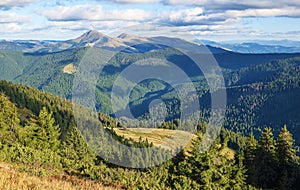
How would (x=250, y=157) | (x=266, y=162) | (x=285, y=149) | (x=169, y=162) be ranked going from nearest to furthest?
(x=285, y=149) → (x=266, y=162) → (x=250, y=157) → (x=169, y=162)

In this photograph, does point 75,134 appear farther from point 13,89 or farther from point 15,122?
point 13,89

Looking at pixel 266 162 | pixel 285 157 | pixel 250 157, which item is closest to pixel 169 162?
pixel 250 157

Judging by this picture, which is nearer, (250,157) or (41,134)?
(250,157)

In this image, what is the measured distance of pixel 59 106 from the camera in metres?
161

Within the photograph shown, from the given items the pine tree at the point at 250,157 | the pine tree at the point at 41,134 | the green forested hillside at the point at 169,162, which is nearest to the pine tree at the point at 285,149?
the green forested hillside at the point at 169,162

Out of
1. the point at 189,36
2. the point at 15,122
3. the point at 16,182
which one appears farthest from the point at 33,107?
the point at 16,182

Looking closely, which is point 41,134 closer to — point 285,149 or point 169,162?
point 169,162

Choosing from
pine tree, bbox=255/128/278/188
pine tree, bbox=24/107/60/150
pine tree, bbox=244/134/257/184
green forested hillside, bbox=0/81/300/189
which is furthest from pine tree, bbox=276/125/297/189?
pine tree, bbox=24/107/60/150

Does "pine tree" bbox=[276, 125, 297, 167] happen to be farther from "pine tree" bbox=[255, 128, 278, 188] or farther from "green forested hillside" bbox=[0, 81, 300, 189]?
"pine tree" bbox=[255, 128, 278, 188]

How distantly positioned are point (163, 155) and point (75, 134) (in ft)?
80.4

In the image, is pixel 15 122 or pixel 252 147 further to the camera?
pixel 15 122

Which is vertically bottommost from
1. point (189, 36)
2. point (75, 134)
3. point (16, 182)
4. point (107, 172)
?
point (75, 134)

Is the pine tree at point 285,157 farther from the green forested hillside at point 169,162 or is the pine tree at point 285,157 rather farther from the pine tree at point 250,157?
the pine tree at point 250,157

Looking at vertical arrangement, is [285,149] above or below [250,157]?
above
